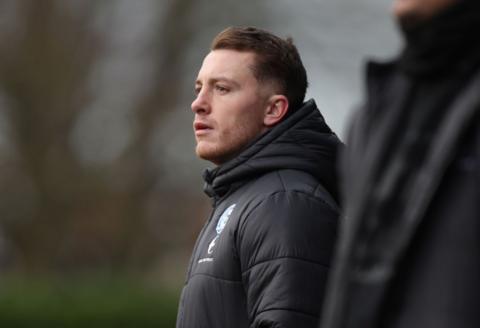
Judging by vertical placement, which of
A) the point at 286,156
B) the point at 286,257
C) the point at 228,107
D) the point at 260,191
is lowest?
the point at 286,257

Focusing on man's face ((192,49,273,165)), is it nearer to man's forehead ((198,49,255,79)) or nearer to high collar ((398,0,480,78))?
man's forehead ((198,49,255,79))

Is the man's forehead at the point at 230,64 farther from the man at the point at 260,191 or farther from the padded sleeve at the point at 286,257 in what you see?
the padded sleeve at the point at 286,257

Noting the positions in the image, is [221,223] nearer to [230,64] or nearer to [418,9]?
[230,64]

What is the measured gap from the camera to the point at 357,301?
2832mm

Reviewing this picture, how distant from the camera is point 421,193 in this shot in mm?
2783

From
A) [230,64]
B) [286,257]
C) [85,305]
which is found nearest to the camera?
[286,257]

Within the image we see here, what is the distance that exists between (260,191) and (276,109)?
0.46 metres

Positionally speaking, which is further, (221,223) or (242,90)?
(242,90)

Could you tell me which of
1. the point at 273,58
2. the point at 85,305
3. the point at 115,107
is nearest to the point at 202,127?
the point at 273,58

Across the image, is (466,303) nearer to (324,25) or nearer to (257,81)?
(257,81)

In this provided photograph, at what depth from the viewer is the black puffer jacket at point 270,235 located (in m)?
4.83

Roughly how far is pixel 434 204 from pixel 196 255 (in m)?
2.49

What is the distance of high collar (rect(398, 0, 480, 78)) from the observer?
2.84 m

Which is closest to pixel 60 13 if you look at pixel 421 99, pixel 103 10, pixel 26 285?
pixel 103 10
